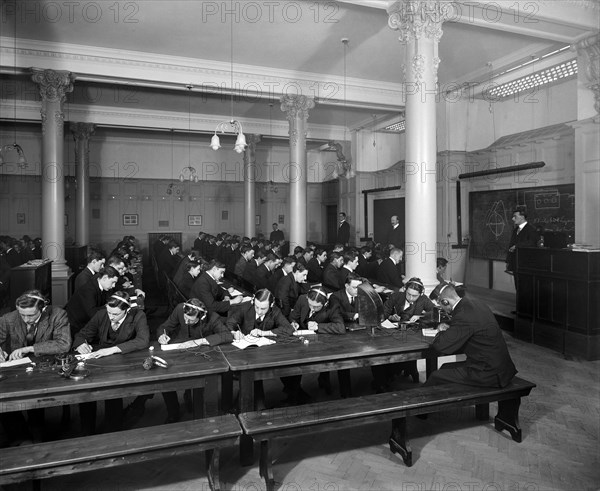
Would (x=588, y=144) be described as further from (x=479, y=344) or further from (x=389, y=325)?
(x=479, y=344)

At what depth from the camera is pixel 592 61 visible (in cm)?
804

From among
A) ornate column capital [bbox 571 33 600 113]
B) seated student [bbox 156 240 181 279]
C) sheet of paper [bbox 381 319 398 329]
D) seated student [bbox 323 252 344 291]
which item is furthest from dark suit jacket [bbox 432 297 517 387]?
seated student [bbox 156 240 181 279]

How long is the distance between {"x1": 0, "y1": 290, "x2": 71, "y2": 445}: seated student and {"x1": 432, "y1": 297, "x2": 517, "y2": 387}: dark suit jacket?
11.5ft

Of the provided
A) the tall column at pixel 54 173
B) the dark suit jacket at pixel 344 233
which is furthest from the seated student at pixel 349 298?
the dark suit jacket at pixel 344 233

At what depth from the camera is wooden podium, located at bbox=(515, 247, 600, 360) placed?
6.49 metres

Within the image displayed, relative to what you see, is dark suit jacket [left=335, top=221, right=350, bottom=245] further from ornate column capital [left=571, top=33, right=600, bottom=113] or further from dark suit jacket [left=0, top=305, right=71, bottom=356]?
dark suit jacket [left=0, top=305, right=71, bottom=356]

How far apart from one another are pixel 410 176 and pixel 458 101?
6.62 meters

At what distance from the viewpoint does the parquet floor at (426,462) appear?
347cm

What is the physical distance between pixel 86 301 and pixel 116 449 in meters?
3.33

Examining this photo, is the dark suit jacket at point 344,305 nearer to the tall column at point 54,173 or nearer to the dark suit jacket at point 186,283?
the dark suit jacket at point 186,283

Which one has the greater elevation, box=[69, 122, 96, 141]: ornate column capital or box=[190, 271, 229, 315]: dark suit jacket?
box=[69, 122, 96, 141]: ornate column capital

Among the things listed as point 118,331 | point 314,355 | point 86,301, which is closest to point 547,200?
point 314,355

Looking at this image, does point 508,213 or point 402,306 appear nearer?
point 402,306

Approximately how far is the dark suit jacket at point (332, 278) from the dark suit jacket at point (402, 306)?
214cm
